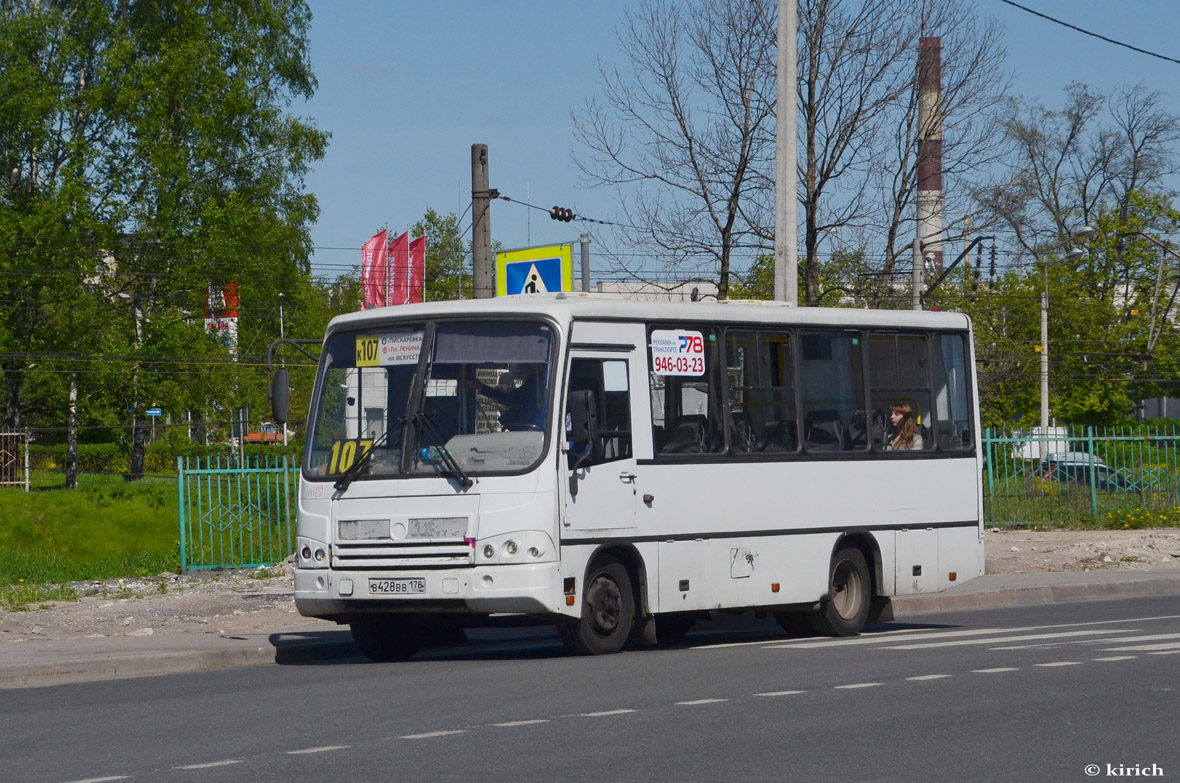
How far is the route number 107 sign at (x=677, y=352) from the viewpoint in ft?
46.1

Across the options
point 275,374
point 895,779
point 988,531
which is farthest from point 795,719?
point 988,531

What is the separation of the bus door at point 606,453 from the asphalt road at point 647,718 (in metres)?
1.16

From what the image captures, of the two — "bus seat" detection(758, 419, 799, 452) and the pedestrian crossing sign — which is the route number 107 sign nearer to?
"bus seat" detection(758, 419, 799, 452)

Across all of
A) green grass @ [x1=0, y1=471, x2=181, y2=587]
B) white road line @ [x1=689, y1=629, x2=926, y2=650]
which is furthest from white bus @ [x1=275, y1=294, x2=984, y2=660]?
green grass @ [x1=0, y1=471, x2=181, y2=587]

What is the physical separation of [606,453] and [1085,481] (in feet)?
70.4

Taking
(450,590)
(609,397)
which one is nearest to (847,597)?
(609,397)

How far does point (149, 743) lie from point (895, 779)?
159 inches

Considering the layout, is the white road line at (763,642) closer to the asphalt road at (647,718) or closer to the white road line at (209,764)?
the asphalt road at (647,718)

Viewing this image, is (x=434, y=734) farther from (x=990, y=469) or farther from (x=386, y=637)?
(x=990, y=469)

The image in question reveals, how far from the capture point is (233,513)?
2281cm

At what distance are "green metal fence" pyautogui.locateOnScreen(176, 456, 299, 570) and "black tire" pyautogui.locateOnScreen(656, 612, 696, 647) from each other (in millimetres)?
8270

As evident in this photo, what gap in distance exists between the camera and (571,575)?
1295 centimetres

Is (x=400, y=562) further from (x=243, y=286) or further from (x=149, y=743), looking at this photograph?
(x=243, y=286)

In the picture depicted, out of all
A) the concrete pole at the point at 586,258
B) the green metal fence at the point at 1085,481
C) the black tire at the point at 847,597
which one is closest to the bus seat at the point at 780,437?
the black tire at the point at 847,597
